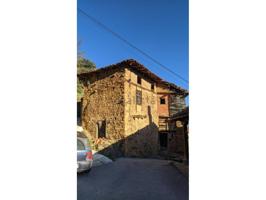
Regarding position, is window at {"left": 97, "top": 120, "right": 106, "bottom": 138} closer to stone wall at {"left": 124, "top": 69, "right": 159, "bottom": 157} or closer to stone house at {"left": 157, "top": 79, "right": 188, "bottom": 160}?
stone wall at {"left": 124, "top": 69, "right": 159, "bottom": 157}

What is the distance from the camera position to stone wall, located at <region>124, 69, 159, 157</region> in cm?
864

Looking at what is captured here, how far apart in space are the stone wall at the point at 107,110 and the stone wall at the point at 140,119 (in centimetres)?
26

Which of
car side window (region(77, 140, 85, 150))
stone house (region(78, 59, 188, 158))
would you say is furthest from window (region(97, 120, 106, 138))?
car side window (region(77, 140, 85, 150))

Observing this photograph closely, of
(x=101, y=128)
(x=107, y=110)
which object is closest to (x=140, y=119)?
(x=107, y=110)

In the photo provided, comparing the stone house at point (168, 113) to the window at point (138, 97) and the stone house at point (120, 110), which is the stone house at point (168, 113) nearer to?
the stone house at point (120, 110)

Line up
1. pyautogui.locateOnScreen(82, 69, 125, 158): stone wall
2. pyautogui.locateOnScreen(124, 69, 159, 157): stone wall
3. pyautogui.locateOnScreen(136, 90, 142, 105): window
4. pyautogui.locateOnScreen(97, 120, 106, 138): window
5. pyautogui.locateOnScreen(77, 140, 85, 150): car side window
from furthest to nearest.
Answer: pyautogui.locateOnScreen(136, 90, 142, 105): window
pyautogui.locateOnScreen(97, 120, 106, 138): window
pyautogui.locateOnScreen(124, 69, 159, 157): stone wall
pyautogui.locateOnScreen(82, 69, 125, 158): stone wall
pyautogui.locateOnScreen(77, 140, 85, 150): car side window

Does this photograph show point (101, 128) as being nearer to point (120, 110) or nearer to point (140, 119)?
Answer: point (120, 110)

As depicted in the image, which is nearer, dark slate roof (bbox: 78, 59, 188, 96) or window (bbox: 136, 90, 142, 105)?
dark slate roof (bbox: 78, 59, 188, 96)

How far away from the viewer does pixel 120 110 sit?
856cm

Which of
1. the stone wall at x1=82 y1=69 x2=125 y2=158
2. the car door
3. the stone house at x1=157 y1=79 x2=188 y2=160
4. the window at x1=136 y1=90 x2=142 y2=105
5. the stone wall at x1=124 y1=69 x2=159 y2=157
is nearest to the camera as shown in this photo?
the car door

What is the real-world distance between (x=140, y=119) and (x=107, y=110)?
1436 mm
